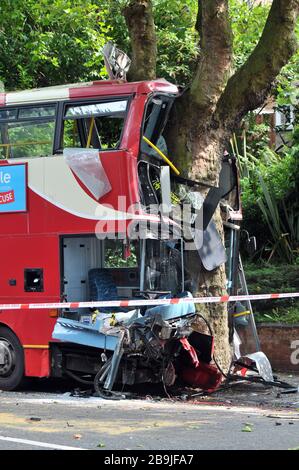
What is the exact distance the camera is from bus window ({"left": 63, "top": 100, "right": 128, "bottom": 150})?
1073 centimetres

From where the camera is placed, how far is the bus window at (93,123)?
10.7 m

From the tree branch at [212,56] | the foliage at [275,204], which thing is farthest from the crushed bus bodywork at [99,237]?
the foliage at [275,204]

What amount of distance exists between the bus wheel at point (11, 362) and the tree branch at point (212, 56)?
4418 millimetres

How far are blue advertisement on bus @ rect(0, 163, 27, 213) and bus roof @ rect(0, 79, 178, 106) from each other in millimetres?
965

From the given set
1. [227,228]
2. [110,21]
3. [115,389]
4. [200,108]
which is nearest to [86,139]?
[200,108]

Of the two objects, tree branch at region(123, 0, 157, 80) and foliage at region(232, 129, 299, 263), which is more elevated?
tree branch at region(123, 0, 157, 80)

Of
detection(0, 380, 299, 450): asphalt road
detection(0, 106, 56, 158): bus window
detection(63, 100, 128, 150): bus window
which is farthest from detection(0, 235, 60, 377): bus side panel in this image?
detection(63, 100, 128, 150): bus window

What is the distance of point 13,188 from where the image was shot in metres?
11.3

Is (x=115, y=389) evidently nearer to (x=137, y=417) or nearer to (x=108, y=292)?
(x=108, y=292)

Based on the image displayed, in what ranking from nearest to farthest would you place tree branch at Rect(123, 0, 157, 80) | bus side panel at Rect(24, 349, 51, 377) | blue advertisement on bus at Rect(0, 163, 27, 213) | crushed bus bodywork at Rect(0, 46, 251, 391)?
crushed bus bodywork at Rect(0, 46, 251, 391) → bus side panel at Rect(24, 349, 51, 377) → blue advertisement on bus at Rect(0, 163, 27, 213) → tree branch at Rect(123, 0, 157, 80)

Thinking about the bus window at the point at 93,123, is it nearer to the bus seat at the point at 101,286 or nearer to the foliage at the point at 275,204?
the bus seat at the point at 101,286

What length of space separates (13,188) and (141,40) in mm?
3230

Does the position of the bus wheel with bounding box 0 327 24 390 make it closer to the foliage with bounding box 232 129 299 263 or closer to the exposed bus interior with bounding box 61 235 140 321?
the exposed bus interior with bounding box 61 235 140 321

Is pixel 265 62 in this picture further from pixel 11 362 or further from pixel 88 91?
pixel 11 362
